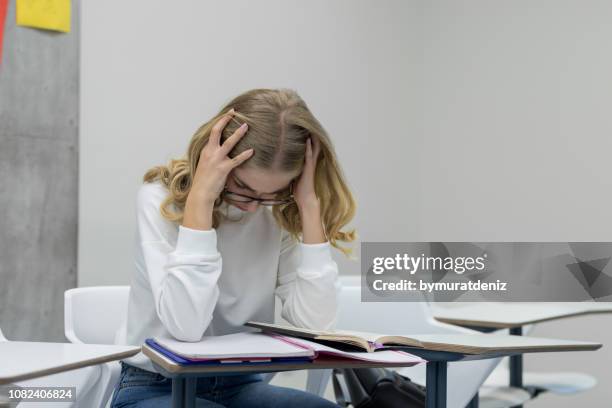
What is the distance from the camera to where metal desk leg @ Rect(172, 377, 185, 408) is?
121 centimetres

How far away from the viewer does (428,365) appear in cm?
141

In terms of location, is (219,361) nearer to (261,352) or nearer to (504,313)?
(261,352)

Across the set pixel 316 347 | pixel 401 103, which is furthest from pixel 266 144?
pixel 401 103

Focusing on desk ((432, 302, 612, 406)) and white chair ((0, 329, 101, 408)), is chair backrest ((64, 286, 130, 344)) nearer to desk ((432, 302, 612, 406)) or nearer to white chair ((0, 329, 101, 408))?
white chair ((0, 329, 101, 408))

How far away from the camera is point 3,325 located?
7.28ft

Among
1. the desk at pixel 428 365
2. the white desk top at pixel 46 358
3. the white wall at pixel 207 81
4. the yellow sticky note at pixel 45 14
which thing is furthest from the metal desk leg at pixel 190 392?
the yellow sticky note at pixel 45 14

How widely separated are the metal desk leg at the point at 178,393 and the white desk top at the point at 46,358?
11 cm

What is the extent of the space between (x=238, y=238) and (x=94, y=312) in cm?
52

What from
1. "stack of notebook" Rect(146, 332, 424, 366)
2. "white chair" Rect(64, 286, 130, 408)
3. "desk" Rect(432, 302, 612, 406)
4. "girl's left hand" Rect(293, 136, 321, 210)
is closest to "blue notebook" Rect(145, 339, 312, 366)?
"stack of notebook" Rect(146, 332, 424, 366)

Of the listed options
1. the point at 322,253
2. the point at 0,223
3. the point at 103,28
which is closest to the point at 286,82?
the point at 103,28

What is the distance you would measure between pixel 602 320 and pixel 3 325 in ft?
7.77

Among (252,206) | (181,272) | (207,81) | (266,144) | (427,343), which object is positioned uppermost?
(207,81)

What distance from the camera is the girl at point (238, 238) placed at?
1.43 m

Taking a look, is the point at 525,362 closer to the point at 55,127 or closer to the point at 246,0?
the point at 246,0
